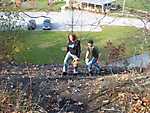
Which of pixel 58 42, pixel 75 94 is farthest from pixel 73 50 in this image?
pixel 58 42

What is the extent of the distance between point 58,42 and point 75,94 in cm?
2217

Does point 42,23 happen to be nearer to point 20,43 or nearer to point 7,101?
point 20,43

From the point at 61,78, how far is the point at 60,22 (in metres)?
30.8

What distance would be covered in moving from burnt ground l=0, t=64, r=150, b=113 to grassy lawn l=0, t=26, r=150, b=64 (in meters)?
9.97

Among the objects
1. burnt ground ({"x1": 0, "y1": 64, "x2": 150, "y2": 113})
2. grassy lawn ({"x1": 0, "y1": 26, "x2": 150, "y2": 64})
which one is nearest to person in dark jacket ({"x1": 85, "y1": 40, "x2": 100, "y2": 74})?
burnt ground ({"x1": 0, "y1": 64, "x2": 150, "y2": 113})

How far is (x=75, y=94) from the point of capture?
28.8ft

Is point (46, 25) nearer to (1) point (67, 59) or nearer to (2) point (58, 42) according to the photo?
(2) point (58, 42)

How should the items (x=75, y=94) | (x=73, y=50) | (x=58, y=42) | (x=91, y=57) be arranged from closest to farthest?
1. (x=75, y=94)
2. (x=73, y=50)
3. (x=91, y=57)
4. (x=58, y=42)

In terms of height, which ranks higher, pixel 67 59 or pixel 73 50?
pixel 73 50

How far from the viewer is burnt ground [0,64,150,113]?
7363 millimetres

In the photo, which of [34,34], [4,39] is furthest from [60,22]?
[4,39]

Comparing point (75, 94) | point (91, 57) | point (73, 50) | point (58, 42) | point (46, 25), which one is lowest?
point (58, 42)

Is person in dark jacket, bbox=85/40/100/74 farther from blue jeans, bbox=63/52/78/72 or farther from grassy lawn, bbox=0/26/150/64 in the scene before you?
grassy lawn, bbox=0/26/150/64

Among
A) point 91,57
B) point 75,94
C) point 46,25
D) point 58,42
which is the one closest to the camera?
point 75,94
